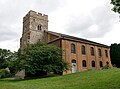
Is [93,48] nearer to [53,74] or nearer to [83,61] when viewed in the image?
[83,61]

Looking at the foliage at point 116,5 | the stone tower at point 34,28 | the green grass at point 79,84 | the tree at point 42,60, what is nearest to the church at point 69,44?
the stone tower at point 34,28

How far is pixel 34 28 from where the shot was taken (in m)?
44.2

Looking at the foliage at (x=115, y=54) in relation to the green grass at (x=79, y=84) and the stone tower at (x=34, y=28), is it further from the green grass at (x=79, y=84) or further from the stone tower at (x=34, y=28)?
the green grass at (x=79, y=84)

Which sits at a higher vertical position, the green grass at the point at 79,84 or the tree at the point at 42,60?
the tree at the point at 42,60

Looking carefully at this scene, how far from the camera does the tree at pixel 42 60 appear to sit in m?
31.5

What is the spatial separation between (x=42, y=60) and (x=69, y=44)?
28.2ft

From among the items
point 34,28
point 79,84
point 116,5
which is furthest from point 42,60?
point 116,5

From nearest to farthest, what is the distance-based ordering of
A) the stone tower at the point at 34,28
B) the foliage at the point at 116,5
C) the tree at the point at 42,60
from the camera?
the foliage at the point at 116,5
the tree at the point at 42,60
the stone tower at the point at 34,28

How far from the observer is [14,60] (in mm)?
34219

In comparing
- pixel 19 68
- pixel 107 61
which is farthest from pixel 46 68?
pixel 107 61

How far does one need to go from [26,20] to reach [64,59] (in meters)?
15.7

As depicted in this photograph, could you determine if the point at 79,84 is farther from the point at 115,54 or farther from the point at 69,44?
the point at 115,54

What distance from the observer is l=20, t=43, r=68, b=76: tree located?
31.5 meters

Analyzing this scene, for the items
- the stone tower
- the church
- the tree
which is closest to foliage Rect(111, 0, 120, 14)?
the tree
